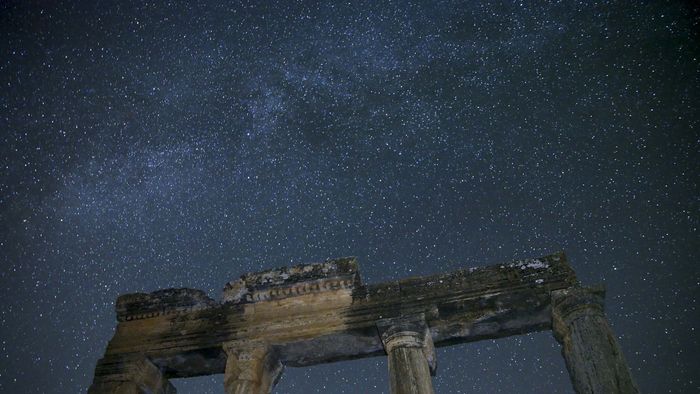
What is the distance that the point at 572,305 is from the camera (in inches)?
380

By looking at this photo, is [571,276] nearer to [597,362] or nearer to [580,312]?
[580,312]

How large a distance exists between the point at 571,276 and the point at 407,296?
10.9 ft

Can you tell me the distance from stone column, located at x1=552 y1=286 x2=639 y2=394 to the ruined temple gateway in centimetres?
3

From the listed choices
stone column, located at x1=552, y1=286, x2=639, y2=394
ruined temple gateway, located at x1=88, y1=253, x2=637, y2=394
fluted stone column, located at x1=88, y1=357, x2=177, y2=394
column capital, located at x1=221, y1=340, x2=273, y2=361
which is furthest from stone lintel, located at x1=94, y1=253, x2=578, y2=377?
stone column, located at x1=552, y1=286, x2=639, y2=394

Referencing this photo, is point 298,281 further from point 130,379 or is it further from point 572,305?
point 572,305

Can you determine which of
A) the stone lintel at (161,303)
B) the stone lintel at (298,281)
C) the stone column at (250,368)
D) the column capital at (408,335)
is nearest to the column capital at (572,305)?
the column capital at (408,335)

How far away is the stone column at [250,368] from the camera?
9.85m

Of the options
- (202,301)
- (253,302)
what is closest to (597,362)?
(253,302)

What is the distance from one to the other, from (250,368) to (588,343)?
634 cm

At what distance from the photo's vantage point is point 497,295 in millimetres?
10336

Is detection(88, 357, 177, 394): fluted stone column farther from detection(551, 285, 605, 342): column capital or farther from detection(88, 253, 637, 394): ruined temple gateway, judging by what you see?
detection(551, 285, 605, 342): column capital

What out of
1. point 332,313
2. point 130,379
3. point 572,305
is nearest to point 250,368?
point 332,313

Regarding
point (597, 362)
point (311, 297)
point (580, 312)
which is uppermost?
point (311, 297)

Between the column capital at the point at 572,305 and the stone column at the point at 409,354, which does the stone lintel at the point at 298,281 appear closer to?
the stone column at the point at 409,354
